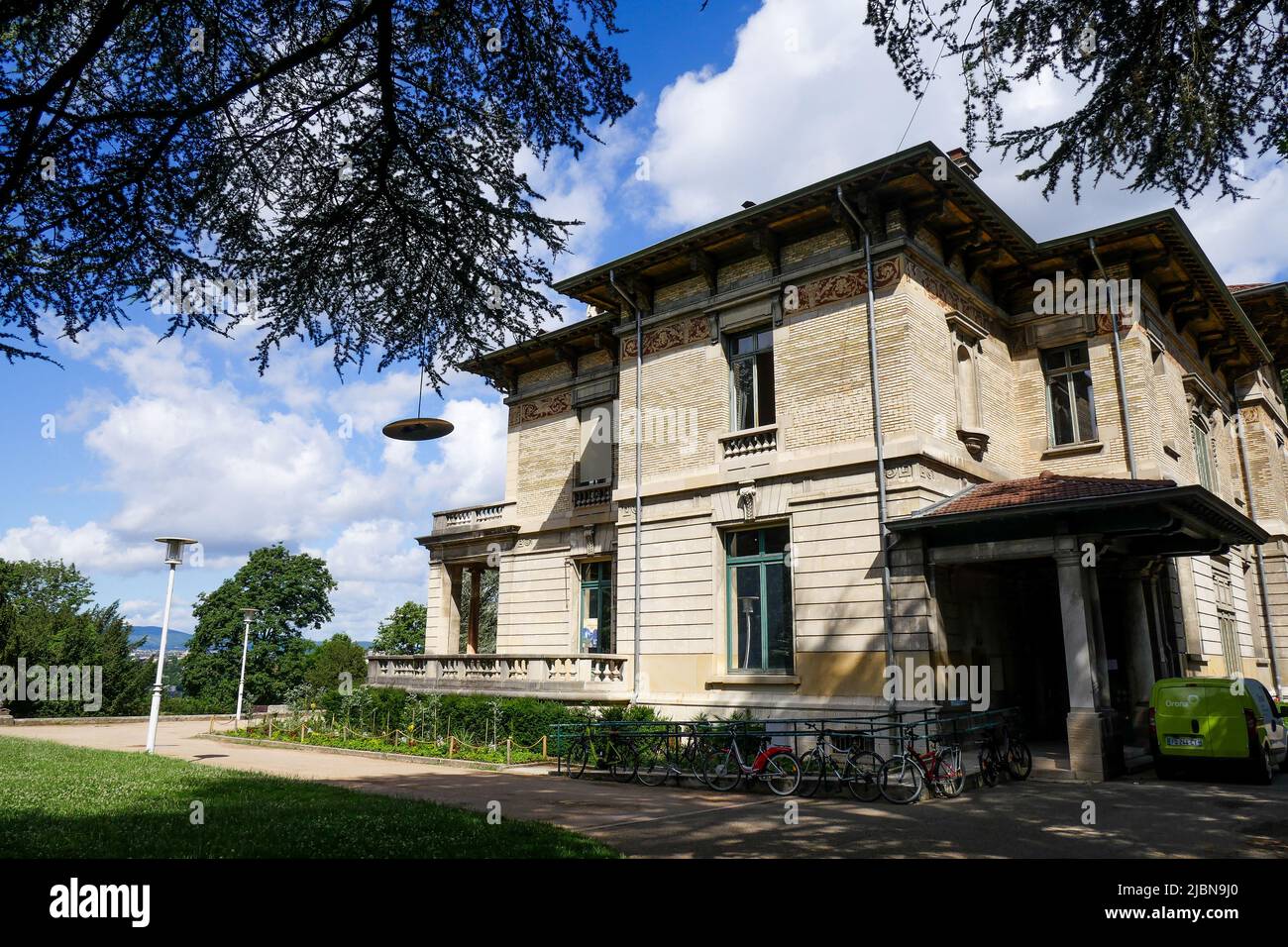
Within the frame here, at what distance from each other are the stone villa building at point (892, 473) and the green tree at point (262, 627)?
40074 millimetres

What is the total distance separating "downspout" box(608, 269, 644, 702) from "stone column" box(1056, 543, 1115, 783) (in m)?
9.22

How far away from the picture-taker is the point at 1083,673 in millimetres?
14633

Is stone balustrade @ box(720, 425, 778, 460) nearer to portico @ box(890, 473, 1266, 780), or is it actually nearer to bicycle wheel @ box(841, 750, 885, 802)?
portico @ box(890, 473, 1266, 780)

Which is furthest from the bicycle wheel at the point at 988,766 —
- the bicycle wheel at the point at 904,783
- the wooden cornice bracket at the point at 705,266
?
the wooden cornice bracket at the point at 705,266

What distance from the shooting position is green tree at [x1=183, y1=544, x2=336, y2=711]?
5862cm

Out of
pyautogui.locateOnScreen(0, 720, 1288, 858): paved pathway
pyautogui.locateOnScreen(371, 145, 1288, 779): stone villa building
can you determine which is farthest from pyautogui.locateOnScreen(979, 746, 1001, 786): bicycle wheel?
Result: pyautogui.locateOnScreen(371, 145, 1288, 779): stone villa building

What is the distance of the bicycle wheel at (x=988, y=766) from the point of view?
1379 cm

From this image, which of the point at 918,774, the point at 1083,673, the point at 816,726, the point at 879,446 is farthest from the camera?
the point at 879,446

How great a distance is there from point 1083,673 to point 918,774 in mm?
4384

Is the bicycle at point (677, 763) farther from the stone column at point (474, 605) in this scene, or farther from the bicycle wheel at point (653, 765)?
the stone column at point (474, 605)

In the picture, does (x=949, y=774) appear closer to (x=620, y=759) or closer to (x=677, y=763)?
(x=677, y=763)

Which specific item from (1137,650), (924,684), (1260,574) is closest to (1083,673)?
(924,684)

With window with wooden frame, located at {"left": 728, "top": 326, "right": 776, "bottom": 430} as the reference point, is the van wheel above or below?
below
